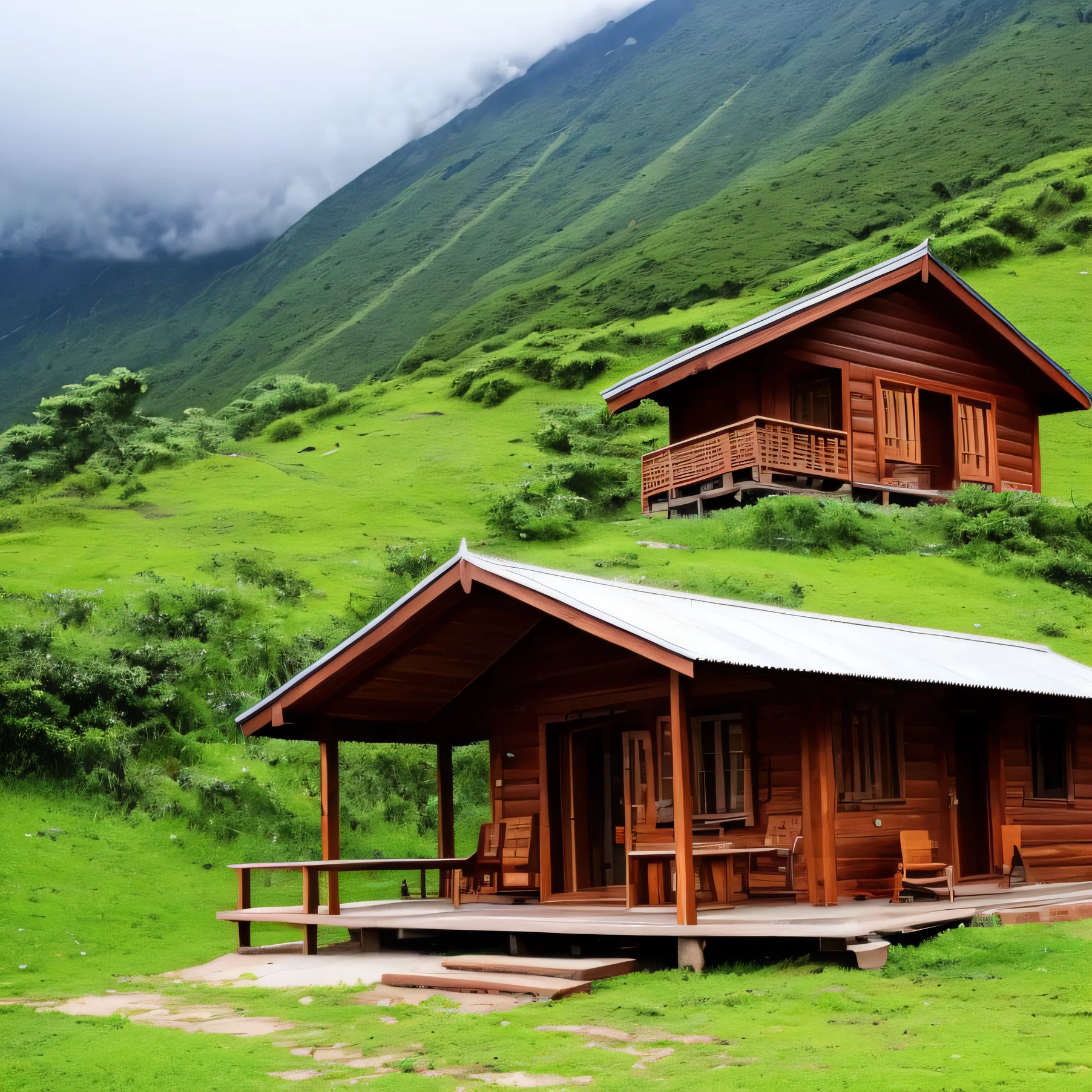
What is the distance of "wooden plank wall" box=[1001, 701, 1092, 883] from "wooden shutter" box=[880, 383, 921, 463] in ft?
43.0

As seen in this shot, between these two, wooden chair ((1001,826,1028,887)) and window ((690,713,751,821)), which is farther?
wooden chair ((1001,826,1028,887))

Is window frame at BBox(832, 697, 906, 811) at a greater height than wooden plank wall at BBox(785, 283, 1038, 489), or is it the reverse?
wooden plank wall at BBox(785, 283, 1038, 489)

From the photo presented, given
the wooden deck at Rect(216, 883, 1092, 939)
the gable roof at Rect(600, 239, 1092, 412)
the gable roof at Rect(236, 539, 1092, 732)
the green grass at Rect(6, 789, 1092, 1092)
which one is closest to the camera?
the green grass at Rect(6, 789, 1092, 1092)

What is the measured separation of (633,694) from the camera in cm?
1450

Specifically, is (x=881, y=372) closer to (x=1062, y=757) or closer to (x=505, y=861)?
(x=1062, y=757)

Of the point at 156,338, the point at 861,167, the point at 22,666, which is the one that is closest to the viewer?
the point at 22,666

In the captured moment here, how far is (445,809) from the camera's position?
17734mm

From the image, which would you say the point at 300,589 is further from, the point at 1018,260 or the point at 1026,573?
the point at 1018,260

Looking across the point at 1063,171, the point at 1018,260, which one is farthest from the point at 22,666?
the point at 1063,171

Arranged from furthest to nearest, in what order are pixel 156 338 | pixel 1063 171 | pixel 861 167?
pixel 156 338 → pixel 861 167 → pixel 1063 171

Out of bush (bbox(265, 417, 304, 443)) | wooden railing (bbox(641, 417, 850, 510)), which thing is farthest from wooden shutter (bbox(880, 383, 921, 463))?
bush (bbox(265, 417, 304, 443))

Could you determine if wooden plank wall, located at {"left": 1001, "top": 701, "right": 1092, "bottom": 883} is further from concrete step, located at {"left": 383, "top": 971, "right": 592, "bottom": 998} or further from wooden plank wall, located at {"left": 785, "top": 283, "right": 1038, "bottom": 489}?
wooden plank wall, located at {"left": 785, "top": 283, "right": 1038, "bottom": 489}

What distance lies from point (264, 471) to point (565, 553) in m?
17.9

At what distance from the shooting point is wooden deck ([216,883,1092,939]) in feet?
35.7
